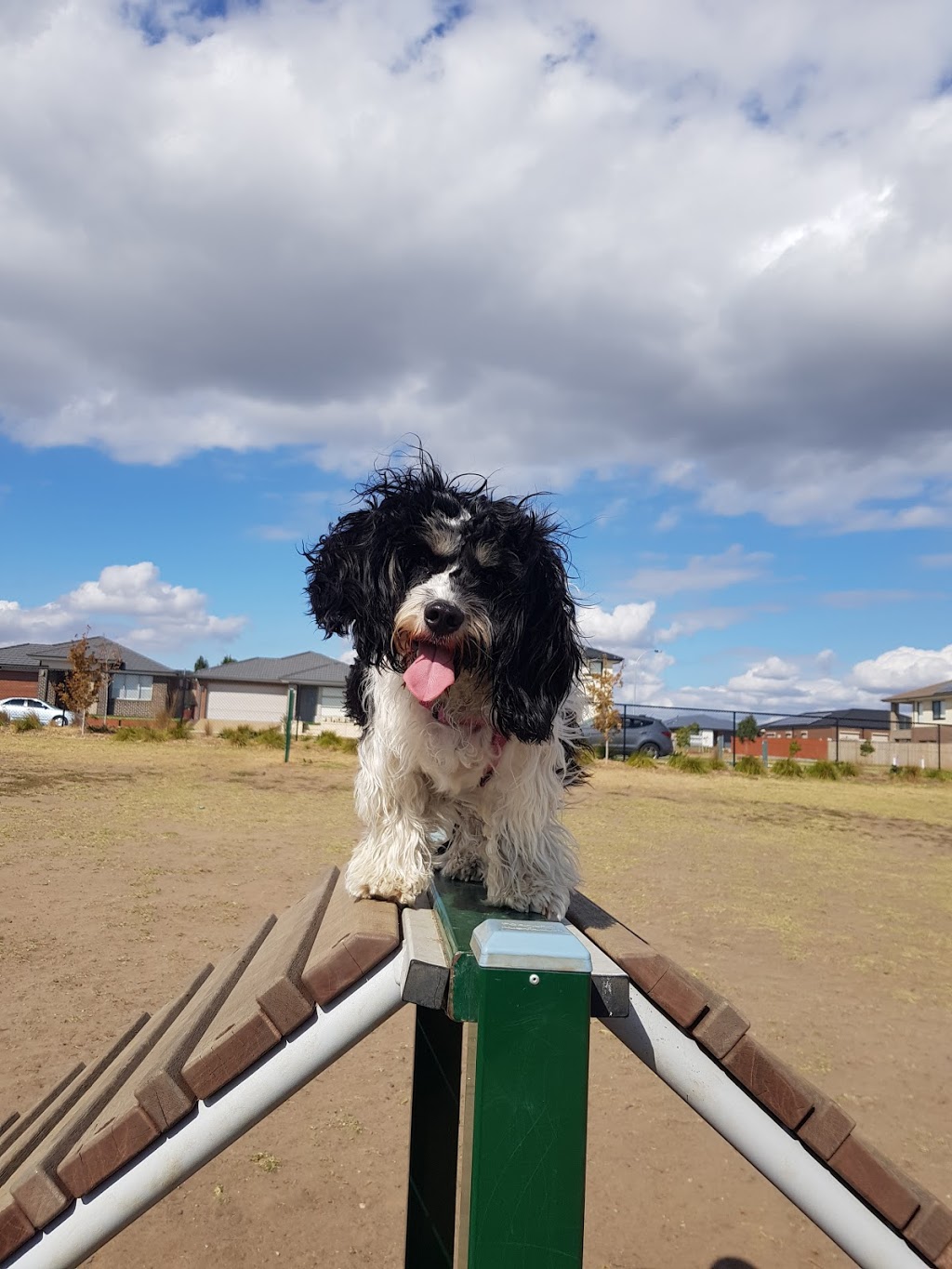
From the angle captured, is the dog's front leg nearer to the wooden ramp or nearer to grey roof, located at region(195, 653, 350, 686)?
the wooden ramp

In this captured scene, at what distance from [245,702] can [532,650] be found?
191 ft

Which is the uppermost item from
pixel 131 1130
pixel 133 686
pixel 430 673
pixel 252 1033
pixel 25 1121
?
pixel 133 686

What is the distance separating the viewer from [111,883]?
9031 millimetres

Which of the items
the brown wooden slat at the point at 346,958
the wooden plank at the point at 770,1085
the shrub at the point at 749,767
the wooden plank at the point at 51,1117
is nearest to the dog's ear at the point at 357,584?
the brown wooden slat at the point at 346,958

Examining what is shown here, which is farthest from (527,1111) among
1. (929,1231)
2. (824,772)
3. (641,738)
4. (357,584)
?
(641,738)

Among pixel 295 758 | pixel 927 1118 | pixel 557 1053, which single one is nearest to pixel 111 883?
pixel 927 1118

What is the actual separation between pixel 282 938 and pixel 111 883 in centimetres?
685

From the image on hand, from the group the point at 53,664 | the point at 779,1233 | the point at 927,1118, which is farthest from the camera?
the point at 53,664

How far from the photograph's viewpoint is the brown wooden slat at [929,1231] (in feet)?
6.98

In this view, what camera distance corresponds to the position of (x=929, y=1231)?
2.13m

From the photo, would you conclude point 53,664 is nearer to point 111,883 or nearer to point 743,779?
point 743,779

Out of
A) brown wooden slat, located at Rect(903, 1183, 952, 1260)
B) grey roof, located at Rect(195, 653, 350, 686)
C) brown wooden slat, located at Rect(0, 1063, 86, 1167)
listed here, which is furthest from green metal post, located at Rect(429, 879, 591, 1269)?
grey roof, located at Rect(195, 653, 350, 686)

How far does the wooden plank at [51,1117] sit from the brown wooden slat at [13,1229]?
0.56m

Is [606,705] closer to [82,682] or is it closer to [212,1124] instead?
[82,682]
